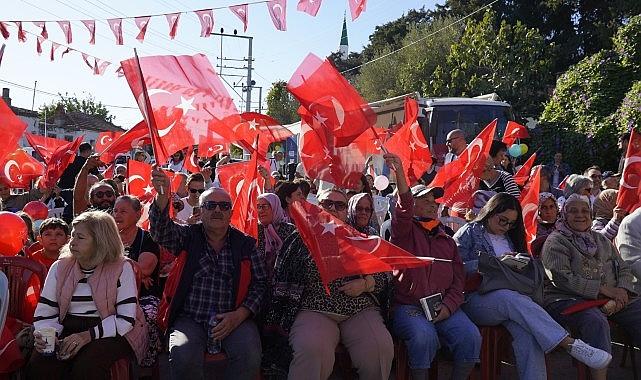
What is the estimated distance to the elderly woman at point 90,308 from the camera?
406cm

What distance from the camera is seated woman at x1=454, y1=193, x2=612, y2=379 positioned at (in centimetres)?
482

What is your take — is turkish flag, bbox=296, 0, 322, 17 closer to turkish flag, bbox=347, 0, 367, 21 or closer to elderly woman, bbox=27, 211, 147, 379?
turkish flag, bbox=347, 0, 367, 21

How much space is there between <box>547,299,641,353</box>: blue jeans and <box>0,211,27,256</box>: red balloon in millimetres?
4043

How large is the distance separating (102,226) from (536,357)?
10.3ft

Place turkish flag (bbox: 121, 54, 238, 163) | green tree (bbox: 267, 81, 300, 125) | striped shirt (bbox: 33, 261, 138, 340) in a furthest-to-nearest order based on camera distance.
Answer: green tree (bbox: 267, 81, 300, 125) → turkish flag (bbox: 121, 54, 238, 163) → striped shirt (bbox: 33, 261, 138, 340)

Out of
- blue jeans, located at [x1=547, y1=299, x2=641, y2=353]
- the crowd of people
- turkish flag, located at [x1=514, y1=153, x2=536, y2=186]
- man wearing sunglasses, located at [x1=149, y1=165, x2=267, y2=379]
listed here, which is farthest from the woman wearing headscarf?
man wearing sunglasses, located at [x1=149, y1=165, x2=267, y2=379]

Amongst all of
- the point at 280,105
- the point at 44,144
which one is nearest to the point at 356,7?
the point at 44,144

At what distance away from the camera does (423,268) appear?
5.05 m

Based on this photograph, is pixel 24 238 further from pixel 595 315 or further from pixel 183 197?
pixel 595 315

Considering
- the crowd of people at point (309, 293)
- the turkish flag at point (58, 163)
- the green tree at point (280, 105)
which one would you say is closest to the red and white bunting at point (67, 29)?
the turkish flag at point (58, 163)

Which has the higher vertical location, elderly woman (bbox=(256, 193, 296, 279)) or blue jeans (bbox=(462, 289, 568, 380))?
elderly woman (bbox=(256, 193, 296, 279))

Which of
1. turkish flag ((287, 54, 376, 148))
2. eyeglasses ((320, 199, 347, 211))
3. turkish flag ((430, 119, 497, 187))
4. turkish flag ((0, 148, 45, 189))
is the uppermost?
turkish flag ((287, 54, 376, 148))

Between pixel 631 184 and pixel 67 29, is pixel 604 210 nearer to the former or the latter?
pixel 631 184

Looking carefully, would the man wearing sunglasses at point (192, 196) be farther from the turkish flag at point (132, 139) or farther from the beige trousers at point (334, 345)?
the beige trousers at point (334, 345)
